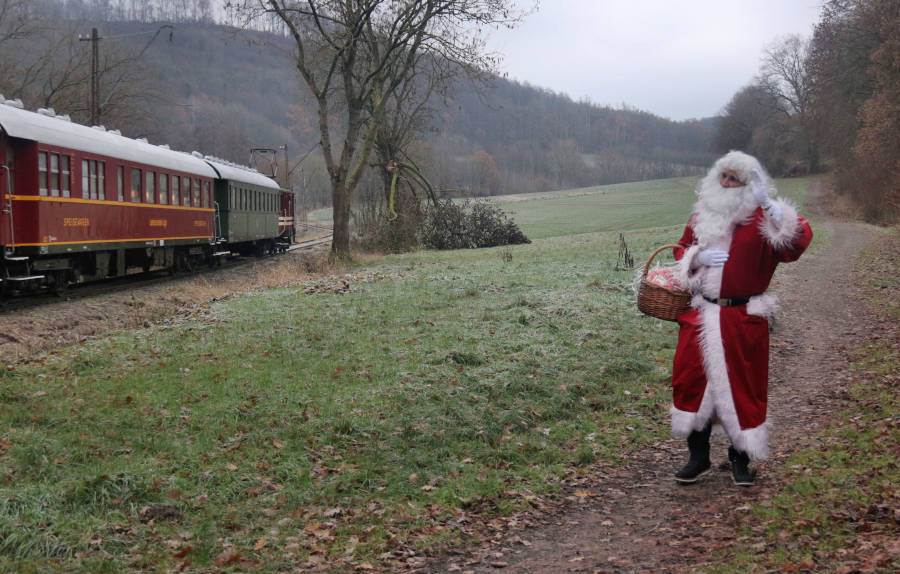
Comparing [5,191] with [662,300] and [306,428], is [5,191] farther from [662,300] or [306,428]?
[662,300]

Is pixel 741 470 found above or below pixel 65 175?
below

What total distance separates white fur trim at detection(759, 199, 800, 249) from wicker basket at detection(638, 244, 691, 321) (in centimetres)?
67

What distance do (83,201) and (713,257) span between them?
14783mm

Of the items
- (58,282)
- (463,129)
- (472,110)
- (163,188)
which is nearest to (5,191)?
(58,282)

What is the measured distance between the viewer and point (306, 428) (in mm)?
6867

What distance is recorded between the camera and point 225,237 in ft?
88.2

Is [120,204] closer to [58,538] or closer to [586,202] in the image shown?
[58,538]

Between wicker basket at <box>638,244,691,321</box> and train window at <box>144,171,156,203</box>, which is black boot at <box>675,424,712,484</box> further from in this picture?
train window at <box>144,171,156,203</box>

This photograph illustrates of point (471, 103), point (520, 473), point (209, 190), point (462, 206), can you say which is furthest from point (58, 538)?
point (471, 103)

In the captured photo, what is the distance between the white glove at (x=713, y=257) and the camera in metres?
5.31

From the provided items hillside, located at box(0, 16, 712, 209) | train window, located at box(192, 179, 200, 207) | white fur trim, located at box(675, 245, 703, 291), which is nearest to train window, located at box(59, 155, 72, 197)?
train window, located at box(192, 179, 200, 207)

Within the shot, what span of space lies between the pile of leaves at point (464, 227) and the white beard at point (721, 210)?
28.9 m

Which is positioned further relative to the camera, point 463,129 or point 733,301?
point 463,129

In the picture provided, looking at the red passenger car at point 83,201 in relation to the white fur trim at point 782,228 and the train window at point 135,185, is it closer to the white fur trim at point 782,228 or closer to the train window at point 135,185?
the train window at point 135,185
